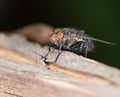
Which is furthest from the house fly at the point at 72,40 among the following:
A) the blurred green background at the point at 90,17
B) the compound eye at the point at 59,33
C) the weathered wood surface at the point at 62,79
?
the weathered wood surface at the point at 62,79

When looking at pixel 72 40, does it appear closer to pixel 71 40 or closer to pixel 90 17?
pixel 71 40

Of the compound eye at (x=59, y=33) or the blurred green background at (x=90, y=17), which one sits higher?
the blurred green background at (x=90, y=17)

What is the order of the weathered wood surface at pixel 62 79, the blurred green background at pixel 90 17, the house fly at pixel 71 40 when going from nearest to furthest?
the weathered wood surface at pixel 62 79 < the house fly at pixel 71 40 < the blurred green background at pixel 90 17

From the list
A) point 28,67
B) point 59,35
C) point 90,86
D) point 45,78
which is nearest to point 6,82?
point 28,67

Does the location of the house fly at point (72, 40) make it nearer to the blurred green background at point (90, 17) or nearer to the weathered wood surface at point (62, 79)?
the blurred green background at point (90, 17)

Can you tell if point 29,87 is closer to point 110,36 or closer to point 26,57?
point 26,57

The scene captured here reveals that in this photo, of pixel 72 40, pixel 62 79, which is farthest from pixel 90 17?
pixel 62 79

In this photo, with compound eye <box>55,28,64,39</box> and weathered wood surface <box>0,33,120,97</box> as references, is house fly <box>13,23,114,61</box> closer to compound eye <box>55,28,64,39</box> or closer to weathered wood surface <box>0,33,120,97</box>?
compound eye <box>55,28,64,39</box>

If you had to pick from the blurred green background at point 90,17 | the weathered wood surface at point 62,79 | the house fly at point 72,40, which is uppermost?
the blurred green background at point 90,17
